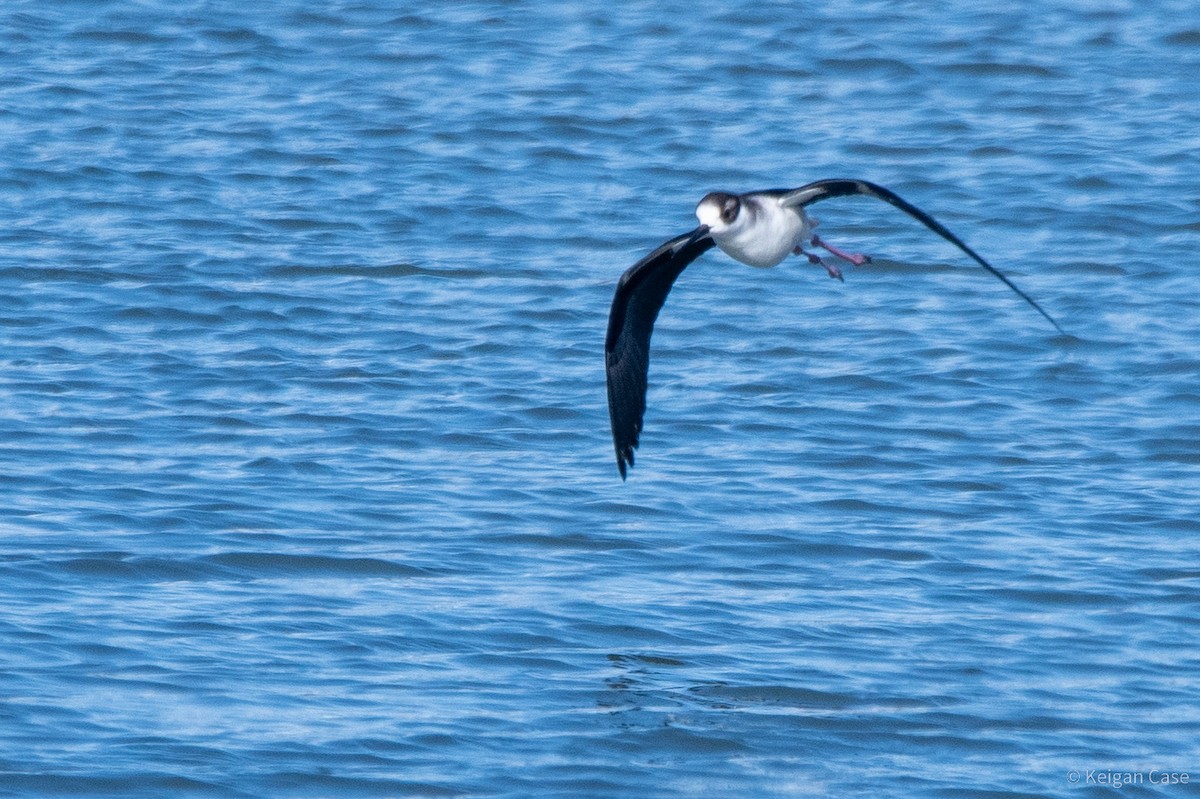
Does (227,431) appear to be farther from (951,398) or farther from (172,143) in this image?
(172,143)

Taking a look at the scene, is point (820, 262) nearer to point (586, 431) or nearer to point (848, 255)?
point (848, 255)

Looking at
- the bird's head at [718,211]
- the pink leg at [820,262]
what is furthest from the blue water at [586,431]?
the bird's head at [718,211]

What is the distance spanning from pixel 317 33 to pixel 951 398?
995 centimetres

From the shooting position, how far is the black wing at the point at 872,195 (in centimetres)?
635

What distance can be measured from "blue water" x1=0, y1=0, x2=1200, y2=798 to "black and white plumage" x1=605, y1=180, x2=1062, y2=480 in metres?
0.78

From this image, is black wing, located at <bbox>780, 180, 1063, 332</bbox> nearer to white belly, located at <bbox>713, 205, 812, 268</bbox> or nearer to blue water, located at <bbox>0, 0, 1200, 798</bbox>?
white belly, located at <bbox>713, 205, 812, 268</bbox>

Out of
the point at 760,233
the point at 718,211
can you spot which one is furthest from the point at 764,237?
the point at 718,211

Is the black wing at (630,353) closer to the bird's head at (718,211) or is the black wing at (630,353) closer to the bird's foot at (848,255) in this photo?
the bird's head at (718,211)

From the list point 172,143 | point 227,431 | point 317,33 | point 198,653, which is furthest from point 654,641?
point 317,33

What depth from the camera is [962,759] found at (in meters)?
7.60

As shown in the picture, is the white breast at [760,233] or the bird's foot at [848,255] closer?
the bird's foot at [848,255]

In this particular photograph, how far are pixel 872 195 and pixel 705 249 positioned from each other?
3.92 ft

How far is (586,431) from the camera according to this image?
1061 centimetres

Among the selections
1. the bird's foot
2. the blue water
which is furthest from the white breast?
the blue water
